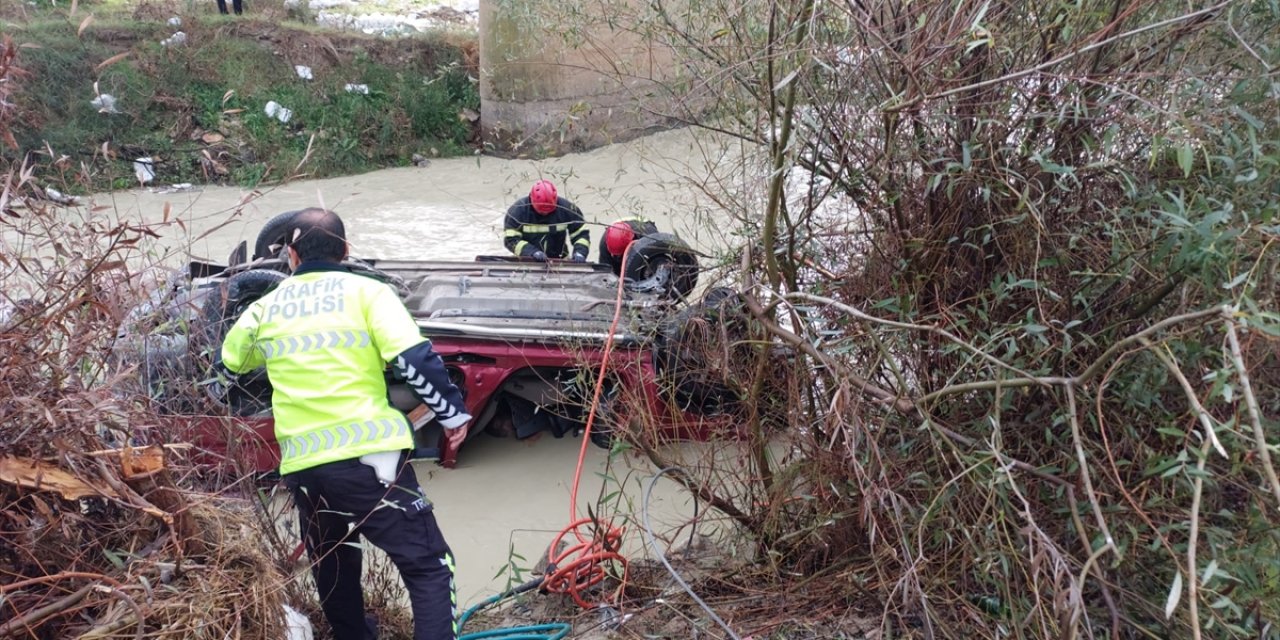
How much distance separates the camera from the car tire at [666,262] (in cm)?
443

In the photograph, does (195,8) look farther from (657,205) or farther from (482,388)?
(482,388)

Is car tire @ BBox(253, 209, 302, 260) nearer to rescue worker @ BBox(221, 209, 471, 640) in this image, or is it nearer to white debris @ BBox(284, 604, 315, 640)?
rescue worker @ BBox(221, 209, 471, 640)

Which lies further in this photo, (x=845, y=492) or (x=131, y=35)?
(x=131, y=35)

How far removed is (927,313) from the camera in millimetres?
3250

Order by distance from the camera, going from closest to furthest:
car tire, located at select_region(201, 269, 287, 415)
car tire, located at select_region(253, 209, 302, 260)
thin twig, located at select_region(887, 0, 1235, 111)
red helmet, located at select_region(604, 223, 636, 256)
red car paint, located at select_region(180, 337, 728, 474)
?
thin twig, located at select_region(887, 0, 1235, 111), red car paint, located at select_region(180, 337, 728, 474), car tire, located at select_region(201, 269, 287, 415), car tire, located at select_region(253, 209, 302, 260), red helmet, located at select_region(604, 223, 636, 256)

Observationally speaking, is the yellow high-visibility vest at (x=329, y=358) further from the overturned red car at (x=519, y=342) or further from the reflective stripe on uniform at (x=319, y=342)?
the overturned red car at (x=519, y=342)

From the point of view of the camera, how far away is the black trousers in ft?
10.6

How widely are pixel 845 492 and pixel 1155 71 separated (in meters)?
1.64

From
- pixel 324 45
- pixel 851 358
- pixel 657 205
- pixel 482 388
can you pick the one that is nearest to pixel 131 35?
pixel 324 45

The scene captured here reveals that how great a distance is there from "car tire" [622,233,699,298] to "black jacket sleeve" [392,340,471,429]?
1118 millimetres

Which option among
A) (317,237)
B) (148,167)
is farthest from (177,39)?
(317,237)

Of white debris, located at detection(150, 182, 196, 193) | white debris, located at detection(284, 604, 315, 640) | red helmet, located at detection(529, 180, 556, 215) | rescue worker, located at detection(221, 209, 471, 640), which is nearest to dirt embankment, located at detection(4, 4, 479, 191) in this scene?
white debris, located at detection(150, 182, 196, 193)

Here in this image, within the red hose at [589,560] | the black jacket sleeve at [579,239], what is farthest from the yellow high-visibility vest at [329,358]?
the black jacket sleeve at [579,239]

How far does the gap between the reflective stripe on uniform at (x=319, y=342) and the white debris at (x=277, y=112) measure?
13.9 metres
